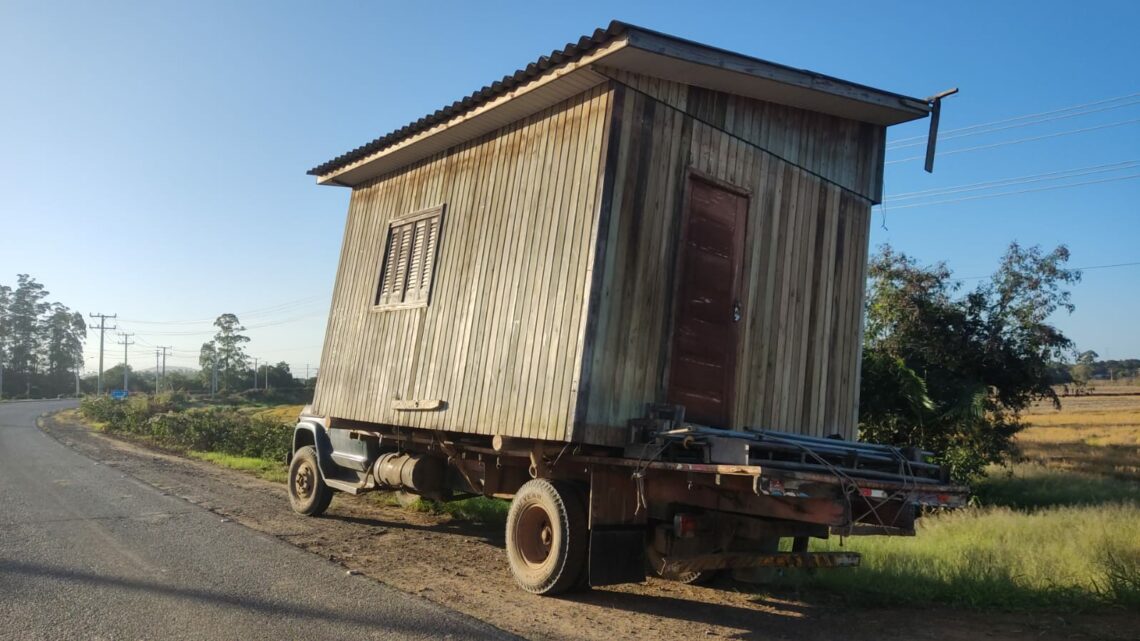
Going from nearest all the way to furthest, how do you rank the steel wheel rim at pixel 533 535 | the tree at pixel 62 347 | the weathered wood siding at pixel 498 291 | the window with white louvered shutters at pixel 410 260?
1. the steel wheel rim at pixel 533 535
2. the weathered wood siding at pixel 498 291
3. the window with white louvered shutters at pixel 410 260
4. the tree at pixel 62 347

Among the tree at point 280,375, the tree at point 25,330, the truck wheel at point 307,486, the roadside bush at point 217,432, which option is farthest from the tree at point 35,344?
the truck wheel at point 307,486

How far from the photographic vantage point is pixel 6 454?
1845 cm

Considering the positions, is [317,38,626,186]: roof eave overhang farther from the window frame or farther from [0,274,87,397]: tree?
[0,274,87,397]: tree

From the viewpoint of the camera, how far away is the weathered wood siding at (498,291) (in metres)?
7.08

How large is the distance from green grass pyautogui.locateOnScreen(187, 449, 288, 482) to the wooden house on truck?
6.31 meters

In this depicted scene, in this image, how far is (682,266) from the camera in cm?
752

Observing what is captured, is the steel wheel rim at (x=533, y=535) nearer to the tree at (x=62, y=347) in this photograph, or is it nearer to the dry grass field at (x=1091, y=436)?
the dry grass field at (x=1091, y=436)

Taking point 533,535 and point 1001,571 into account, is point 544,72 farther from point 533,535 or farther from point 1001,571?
point 1001,571

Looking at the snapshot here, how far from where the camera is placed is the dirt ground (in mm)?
5746

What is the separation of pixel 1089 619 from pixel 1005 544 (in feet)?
10.1

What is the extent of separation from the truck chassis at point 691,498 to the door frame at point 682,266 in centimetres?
65

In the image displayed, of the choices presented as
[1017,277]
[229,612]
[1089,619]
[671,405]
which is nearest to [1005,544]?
[1089,619]

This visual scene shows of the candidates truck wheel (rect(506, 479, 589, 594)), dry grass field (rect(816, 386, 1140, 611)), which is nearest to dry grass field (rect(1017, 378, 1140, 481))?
dry grass field (rect(816, 386, 1140, 611))

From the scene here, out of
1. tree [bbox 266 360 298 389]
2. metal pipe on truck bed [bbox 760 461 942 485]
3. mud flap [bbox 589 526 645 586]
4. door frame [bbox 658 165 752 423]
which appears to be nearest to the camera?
metal pipe on truck bed [bbox 760 461 942 485]
